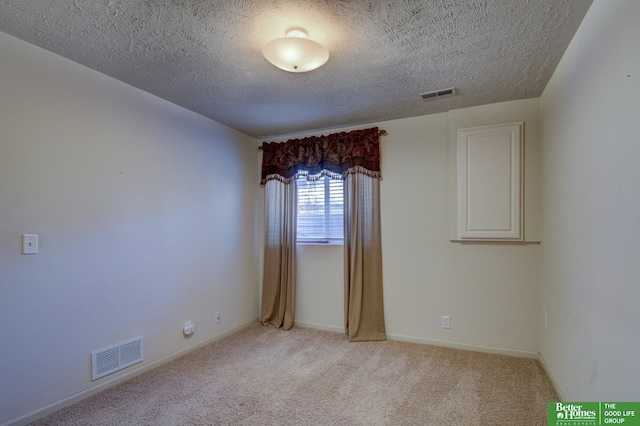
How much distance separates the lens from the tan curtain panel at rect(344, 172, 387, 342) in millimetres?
3488

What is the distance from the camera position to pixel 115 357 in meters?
2.50

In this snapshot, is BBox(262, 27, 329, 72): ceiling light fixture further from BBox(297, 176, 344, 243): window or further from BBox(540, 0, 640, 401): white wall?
BBox(297, 176, 344, 243): window

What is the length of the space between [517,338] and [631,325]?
6.22ft

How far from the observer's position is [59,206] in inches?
86.9

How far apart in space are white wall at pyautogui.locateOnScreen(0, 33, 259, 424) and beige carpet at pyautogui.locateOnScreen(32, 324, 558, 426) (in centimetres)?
32

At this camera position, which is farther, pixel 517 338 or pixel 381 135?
pixel 381 135

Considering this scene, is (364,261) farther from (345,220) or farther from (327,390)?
(327,390)

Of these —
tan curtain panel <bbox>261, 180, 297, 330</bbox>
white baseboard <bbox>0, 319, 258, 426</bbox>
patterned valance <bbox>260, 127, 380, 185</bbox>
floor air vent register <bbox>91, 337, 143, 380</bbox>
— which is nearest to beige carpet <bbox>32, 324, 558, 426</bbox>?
white baseboard <bbox>0, 319, 258, 426</bbox>

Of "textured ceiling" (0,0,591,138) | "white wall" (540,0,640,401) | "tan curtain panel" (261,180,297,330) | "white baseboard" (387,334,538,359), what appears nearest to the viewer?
"white wall" (540,0,640,401)

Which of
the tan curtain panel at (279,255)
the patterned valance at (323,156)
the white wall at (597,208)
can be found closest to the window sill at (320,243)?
the tan curtain panel at (279,255)

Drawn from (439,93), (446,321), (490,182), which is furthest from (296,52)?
(446,321)

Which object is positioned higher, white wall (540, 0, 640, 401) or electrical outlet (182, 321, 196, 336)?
white wall (540, 0, 640, 401)

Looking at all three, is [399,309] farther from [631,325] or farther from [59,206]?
[59,206]

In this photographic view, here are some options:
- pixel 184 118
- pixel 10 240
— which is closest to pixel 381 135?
pixel 184 118
